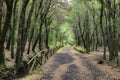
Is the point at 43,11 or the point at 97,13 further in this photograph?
the point at 97,13

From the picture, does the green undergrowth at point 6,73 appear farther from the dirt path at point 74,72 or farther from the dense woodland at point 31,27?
the dirt path at point 74,72

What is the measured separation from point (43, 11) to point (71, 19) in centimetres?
2522

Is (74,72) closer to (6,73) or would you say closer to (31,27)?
(6,73)

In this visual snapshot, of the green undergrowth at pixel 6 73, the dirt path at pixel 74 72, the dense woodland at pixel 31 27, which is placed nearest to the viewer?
the green undergrowth at pixel 6 73

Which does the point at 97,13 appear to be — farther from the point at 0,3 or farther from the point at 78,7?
the point at 0,3

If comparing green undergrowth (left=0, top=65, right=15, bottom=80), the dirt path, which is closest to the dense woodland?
green undergrowth (left=0, top=65, right=15, bottom=80)

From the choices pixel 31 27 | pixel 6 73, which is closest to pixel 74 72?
pixel 6 73

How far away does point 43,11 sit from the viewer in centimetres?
3831

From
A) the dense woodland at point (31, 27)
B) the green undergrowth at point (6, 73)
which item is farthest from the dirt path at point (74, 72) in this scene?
the green undergrowth at point (6, 73)

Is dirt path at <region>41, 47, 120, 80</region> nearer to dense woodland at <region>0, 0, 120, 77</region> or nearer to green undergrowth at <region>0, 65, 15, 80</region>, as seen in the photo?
dense woodland at <region>0, 0, 120, 77</region>

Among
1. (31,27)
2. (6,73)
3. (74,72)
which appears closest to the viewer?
(6,73)

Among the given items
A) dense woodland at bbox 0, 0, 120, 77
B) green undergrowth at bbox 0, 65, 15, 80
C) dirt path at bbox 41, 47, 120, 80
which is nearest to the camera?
green undergrowth at bbox 0, 65, 15, 80

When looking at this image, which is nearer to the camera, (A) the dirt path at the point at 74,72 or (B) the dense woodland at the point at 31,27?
(B) the dense woodland at the point at 31,27

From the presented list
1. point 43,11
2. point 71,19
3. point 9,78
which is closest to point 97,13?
point 43,11
